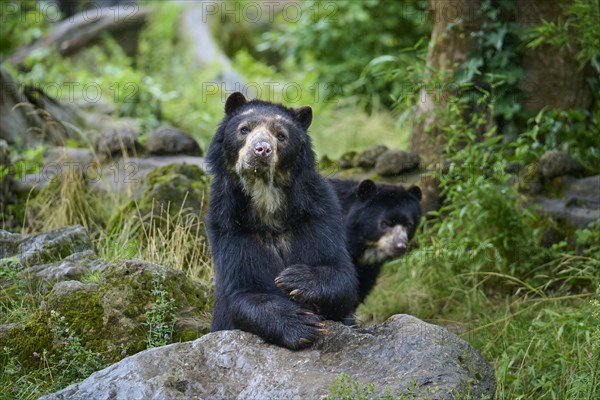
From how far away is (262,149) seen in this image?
555 centimetres

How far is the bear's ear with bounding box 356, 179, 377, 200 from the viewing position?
8.88 meters

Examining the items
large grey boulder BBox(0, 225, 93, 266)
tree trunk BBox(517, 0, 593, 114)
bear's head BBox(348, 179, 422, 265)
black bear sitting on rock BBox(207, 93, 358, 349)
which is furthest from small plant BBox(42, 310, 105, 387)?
tree trunk BBox(517, 0, 593, 114)

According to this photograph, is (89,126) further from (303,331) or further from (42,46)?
(303,331)

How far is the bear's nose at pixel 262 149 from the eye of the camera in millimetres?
5543

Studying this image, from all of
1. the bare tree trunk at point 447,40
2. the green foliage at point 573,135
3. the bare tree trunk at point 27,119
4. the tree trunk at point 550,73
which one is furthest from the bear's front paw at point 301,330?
the bare tree trunk at point 27,119

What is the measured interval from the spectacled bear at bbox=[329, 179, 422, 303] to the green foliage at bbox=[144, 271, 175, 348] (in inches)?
117

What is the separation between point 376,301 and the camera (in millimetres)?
9156

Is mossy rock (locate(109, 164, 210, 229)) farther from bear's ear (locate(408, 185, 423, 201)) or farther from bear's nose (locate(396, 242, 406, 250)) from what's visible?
bear's ear (locate(408, 185, 423, 201))

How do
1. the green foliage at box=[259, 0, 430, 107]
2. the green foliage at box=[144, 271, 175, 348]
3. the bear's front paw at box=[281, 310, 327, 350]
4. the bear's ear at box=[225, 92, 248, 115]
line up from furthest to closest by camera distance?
the green foliage at box=[259, 0, 430, 107] → the bear's ear at box=[225, 92, 248, 115] → the green foliage at box=[144, 271, 175, 348] → the bear's front paw at box=[281, 310, 327, 350]

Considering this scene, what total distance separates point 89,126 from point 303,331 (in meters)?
8.70

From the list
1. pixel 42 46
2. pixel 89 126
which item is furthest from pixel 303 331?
pixel 42 46

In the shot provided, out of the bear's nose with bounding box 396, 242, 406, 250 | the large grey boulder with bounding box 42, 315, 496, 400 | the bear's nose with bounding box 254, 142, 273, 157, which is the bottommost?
the bear's nose with bounding box 396, 242, 406, 250

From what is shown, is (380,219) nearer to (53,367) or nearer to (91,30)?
(53,367)

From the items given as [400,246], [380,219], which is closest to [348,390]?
[400,246]
